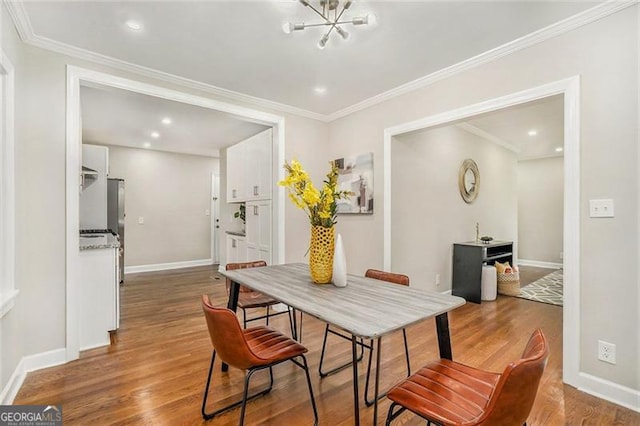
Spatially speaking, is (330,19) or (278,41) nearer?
(330,19)

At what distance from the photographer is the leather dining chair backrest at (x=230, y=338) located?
1429 millimetres

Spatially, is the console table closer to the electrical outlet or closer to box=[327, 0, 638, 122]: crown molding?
the electrical outlet

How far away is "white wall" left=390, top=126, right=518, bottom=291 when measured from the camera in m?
3.66

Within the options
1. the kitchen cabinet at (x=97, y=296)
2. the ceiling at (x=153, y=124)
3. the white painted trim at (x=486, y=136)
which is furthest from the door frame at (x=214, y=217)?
the white painted trim at (x=486, y=136)

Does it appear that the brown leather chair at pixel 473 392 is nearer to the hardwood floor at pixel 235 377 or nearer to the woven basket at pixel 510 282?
the hardwood floor at pixel 235 377

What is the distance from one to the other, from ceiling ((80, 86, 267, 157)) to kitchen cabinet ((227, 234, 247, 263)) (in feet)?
5.88

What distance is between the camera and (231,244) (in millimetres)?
5719

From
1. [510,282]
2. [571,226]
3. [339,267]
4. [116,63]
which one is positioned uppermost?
[116,63]

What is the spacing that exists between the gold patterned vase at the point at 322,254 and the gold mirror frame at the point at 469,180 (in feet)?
11.2

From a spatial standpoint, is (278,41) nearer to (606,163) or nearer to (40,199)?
(40,199)

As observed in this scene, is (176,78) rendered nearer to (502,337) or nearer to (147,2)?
(147,2)

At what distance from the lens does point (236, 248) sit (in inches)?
215

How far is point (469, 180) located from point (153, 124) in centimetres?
501

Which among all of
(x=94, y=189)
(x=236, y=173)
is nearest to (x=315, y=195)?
(x=236, y=173)
